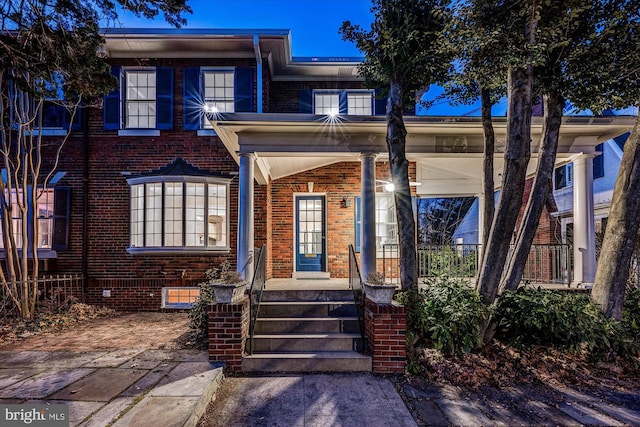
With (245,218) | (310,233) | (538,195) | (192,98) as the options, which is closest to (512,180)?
(538,195)

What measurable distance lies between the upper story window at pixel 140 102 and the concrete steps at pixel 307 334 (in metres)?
5.29

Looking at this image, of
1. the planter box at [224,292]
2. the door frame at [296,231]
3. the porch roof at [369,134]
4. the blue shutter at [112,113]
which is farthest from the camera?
the door frame at [296,231]

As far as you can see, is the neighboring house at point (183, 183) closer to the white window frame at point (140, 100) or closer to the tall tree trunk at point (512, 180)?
the white window frame at point (140, 100)

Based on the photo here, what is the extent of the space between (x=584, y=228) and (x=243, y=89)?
7.91 meters

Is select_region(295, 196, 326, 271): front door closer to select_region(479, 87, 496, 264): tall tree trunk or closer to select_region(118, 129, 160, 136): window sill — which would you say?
select_region(118, 129, 160, 136): window sill

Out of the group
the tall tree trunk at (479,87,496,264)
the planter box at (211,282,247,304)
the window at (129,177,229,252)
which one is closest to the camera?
the planter box at (211,282,247,304)

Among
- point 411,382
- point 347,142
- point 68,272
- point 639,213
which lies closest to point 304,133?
point 347,142

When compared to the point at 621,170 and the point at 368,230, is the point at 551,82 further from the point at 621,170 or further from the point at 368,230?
the point at 368,230

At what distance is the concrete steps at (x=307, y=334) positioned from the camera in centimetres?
442

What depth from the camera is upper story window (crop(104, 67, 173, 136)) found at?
8.12 meters

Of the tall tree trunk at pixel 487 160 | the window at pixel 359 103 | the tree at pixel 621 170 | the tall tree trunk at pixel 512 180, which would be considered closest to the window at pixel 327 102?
the window at pixel 359 103

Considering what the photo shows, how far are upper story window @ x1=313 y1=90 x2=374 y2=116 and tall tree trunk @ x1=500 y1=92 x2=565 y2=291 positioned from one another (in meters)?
4.73

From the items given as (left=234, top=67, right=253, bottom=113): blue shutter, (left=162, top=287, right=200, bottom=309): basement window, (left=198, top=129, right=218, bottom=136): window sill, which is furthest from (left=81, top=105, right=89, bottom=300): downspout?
(left=234, top=67, right=253, bottom=113): blue shutter

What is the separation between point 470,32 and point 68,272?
373 inches
